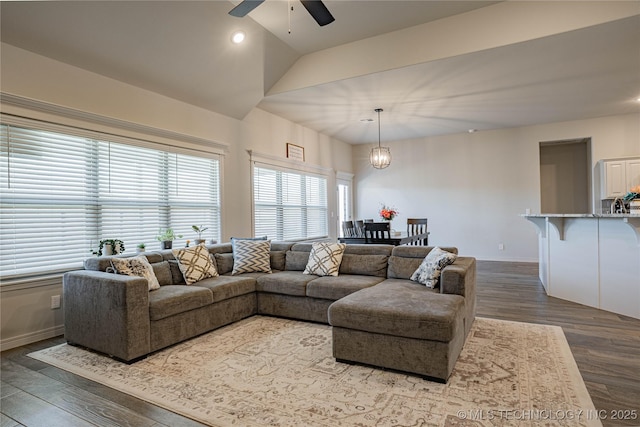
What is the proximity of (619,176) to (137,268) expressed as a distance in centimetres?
782

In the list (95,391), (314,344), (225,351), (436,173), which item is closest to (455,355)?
(314,344)

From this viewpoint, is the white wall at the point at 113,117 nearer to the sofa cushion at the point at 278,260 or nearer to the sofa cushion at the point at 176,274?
the sofa cushion at the point at 176,274

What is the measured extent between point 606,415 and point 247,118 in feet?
17.6

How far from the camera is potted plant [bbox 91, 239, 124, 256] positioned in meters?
3.61

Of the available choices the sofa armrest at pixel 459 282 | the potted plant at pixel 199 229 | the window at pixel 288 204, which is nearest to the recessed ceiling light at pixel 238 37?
the window at pixel 288 204

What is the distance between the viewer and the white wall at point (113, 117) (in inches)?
122

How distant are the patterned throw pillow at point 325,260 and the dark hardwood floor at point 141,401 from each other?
1679 millimetres

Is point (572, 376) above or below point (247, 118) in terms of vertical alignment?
below

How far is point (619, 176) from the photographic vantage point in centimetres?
627

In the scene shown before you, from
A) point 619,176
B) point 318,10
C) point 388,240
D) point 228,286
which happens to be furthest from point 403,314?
point 619,176

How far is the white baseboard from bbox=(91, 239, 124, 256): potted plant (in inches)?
31.2

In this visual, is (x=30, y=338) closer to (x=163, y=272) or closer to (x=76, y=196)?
(x=163, y=272)

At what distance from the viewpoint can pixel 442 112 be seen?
6.16m

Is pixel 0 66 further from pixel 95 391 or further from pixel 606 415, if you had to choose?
pixel 606 415
